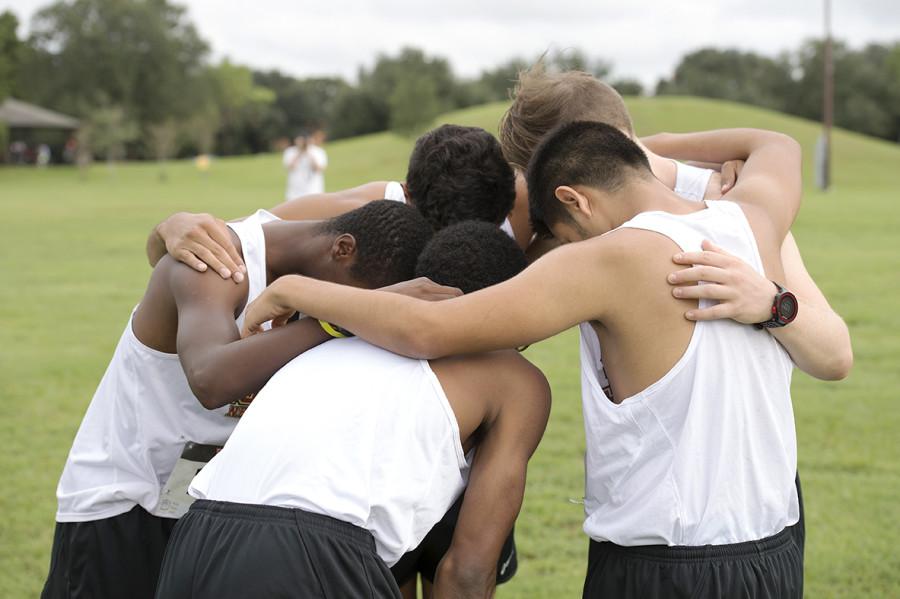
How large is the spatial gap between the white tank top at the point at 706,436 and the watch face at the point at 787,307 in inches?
2.9

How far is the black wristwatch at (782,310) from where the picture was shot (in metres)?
2.34

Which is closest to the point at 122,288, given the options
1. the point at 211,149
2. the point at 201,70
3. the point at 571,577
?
the point at 571,577

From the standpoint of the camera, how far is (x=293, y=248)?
2938mm

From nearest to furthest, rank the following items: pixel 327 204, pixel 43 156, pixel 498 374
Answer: pixel 498 374, pixel 327 204, pixel 43 156

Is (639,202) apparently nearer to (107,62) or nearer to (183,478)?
(183,478)

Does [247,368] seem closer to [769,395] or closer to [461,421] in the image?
[461,421]

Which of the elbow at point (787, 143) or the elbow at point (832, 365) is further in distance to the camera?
the elbow at point (787, 143)

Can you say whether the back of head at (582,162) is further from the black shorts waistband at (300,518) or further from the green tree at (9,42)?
the green tree at (9,42)

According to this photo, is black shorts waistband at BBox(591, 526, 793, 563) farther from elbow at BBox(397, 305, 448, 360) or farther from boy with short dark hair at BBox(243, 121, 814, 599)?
elbow at BBox(397, 305, 448, 360)

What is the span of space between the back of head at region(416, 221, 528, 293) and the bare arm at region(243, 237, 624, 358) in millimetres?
187

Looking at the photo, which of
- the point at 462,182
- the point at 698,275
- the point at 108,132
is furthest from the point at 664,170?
the point at 108,132

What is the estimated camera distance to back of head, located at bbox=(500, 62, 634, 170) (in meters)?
3.13

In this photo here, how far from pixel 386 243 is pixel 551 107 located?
0.82m

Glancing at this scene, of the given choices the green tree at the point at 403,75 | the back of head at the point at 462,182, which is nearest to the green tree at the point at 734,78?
the green tree at the point at 403,75
